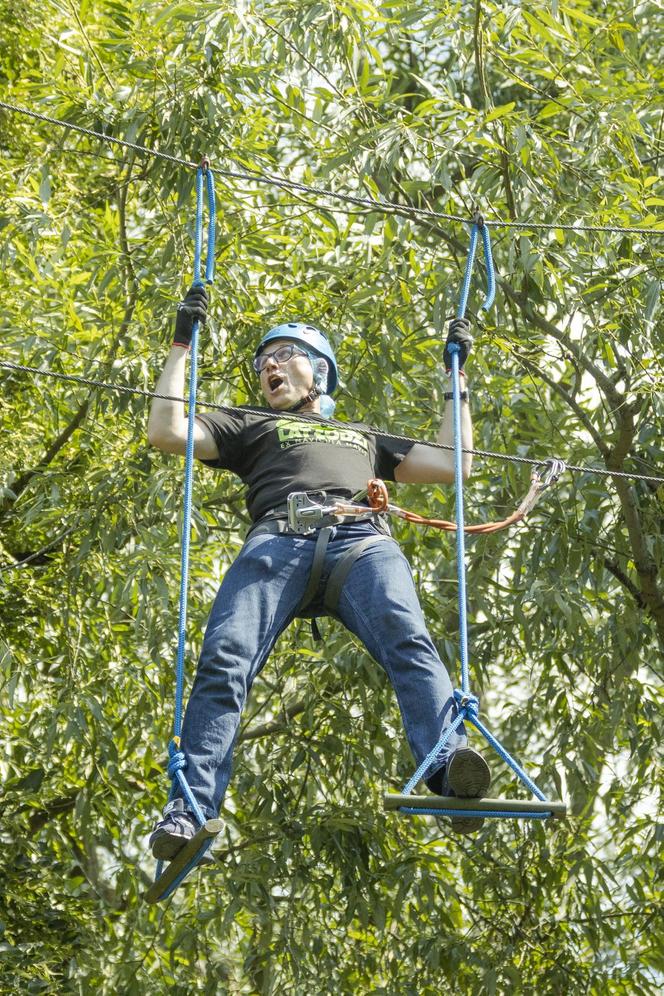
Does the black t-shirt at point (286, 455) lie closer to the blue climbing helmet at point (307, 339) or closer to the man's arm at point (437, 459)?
the man's arm at point (437, 459)

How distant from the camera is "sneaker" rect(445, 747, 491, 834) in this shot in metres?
2.70

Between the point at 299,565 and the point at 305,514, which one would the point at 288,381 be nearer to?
the point at 305,514

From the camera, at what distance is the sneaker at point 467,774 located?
2.70m

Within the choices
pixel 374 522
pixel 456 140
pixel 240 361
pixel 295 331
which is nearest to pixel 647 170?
pixel 456 140

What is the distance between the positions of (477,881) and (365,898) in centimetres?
48

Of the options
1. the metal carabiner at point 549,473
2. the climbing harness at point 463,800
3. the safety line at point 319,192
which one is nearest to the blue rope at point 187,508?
the safety line at point 319,192

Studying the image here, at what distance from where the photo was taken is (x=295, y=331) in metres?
3.68

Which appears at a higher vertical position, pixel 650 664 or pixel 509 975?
pixel 650 664

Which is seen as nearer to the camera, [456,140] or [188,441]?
[188,441]

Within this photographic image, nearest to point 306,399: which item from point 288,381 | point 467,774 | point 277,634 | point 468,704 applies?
point 288,381

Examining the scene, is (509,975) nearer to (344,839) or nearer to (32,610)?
(344,839)

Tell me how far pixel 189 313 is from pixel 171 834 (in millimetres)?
1217

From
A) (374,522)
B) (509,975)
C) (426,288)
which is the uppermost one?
(426,288)

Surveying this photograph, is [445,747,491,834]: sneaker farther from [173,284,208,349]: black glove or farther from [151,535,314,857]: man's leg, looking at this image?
[173,284,208,349]: black glove
